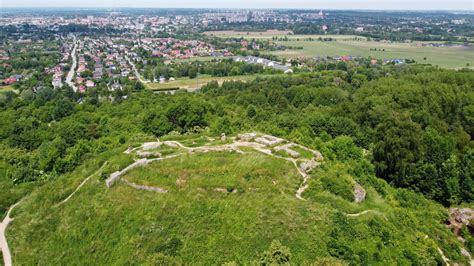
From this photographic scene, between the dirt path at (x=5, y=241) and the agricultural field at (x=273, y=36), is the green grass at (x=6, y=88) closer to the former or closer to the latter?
the dirt path at (x=5, y=241)

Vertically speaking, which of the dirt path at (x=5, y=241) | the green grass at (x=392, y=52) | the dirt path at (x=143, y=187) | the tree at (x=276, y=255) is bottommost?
the dirt path at (x=5, y=241)

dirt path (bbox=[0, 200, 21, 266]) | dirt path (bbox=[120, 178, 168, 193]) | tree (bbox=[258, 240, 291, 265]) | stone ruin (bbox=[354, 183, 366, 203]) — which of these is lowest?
dirt path (bbox=[0, 200, 21, 266])

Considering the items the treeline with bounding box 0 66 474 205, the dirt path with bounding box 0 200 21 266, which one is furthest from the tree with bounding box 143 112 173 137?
the dirt path with bounding box 0 200 21 266

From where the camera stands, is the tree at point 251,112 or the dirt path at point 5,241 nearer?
the dirt path at point 5,241

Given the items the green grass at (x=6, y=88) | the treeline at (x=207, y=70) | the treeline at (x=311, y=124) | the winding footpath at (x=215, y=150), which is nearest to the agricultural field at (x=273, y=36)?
the treeline at (x=207, y=70)

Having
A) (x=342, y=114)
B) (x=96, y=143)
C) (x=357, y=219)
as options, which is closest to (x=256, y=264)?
(x=357, y=219)

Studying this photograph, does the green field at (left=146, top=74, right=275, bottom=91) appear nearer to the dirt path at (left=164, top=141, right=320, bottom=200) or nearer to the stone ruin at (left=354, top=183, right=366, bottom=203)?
the dirt path at (left=164, top=141, right=320, bottom=200)

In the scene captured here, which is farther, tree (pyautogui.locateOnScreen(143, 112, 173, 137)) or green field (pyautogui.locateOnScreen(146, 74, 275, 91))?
green field (pyautogui.locateOnScreen(146, 74, 275, 91))

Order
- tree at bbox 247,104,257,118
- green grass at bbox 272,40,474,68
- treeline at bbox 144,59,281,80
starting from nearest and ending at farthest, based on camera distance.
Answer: tree at bbox 247,104,257,118 → treeline at bbox 144,59,281,80 → green grass at bbox 272,40,474,68
